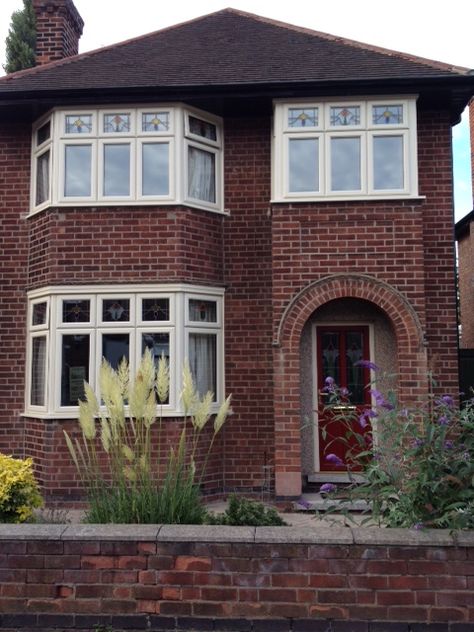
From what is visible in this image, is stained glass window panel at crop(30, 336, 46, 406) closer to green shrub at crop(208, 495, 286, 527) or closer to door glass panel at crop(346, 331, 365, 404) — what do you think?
door glass panel at crop(346, 331, 365, 404)

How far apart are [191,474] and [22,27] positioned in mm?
19218

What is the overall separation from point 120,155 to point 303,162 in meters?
2.76

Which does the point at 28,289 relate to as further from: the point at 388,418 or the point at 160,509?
the point at 388,418

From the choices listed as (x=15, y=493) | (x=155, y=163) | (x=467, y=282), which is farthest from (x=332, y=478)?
(x=467, y=282)

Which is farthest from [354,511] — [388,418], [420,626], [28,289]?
[28,289]

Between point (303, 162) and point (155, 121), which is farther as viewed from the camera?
point (155, 121)

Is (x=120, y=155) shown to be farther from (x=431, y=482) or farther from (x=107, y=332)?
(x=431, y=482)

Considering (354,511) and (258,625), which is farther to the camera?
(354,511)

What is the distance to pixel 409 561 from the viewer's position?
3898mm

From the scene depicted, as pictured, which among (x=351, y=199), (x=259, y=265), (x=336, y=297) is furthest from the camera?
(x=259, y=265)

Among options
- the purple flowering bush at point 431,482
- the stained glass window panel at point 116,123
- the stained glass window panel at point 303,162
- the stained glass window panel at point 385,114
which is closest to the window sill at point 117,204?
the stained glass window panel at point 116,123

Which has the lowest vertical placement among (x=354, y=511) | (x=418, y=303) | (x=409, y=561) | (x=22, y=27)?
(x=354, y=511)

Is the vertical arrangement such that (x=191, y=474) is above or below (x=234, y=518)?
above

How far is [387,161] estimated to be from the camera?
9320 mm
